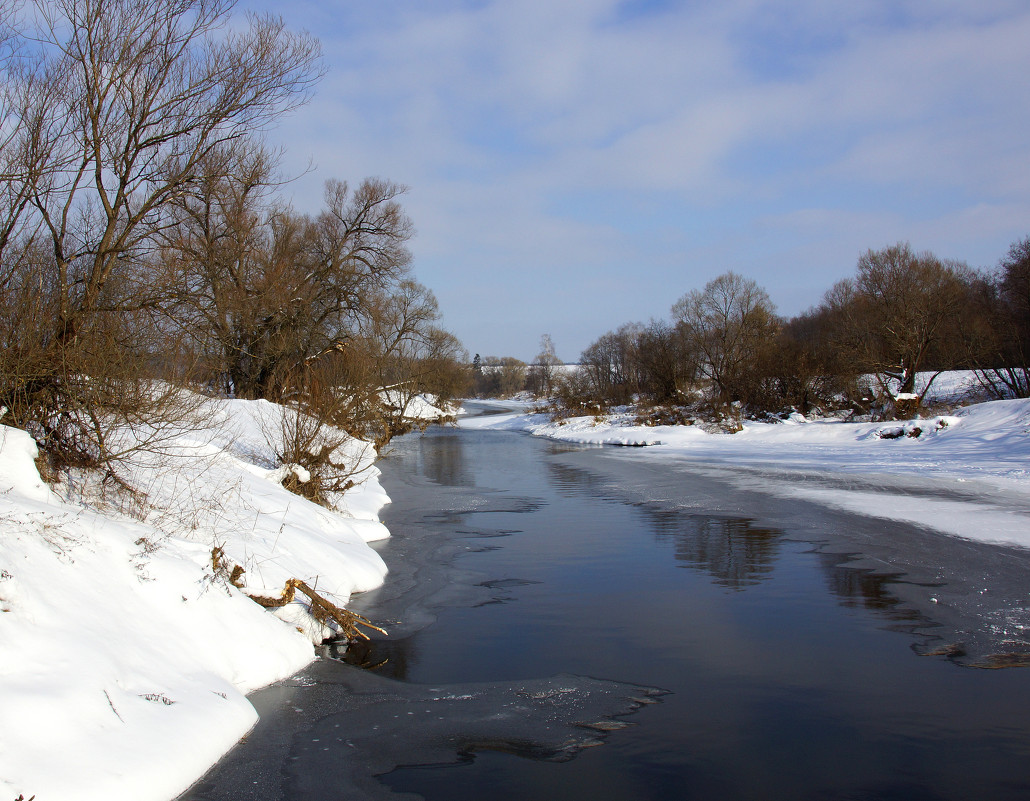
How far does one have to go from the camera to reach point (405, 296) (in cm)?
4572

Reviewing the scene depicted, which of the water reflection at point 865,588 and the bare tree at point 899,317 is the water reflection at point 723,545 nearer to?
the water reflection at point 865,588

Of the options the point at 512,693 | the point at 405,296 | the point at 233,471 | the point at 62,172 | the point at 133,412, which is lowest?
the point at 512,693

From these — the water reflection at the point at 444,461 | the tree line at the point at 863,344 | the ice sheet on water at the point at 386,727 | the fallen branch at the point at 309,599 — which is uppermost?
the tree line at the point at 863,344

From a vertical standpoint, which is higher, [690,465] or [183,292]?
[183,292]

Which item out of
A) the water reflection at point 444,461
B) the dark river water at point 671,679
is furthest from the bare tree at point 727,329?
the dark river water at point 671,679

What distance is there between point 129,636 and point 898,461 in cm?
2271

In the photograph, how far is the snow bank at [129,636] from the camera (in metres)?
4.20

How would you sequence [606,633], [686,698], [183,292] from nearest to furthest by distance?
[686,698] → [606,633] → [183,292]

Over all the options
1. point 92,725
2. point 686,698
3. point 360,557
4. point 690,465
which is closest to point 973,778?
point 686,698

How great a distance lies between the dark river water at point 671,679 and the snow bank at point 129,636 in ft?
1.20

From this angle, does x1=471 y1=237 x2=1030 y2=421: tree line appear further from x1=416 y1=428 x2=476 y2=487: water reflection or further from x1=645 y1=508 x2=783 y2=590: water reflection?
x1=645 y1=508 x2=783 y2=590: water reflection

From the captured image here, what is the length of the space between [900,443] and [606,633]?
73.4ft

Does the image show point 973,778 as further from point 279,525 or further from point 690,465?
point 690,465

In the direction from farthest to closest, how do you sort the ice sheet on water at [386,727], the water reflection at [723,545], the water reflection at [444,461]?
the water reflection at [444,461]
the water reflection at [723,545]
the ice sheet on water at [386,727]
